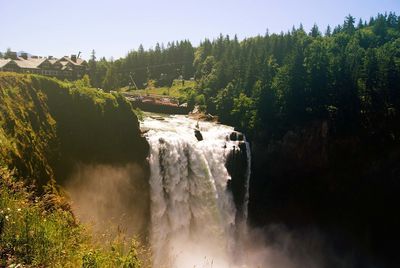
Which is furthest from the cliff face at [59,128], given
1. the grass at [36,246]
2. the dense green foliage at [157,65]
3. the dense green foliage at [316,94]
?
the dense green foliage at [157,65]

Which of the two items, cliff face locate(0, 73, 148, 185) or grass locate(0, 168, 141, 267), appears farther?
cliff face locate(0, 73, 148, 185)

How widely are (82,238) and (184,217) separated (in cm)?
2530

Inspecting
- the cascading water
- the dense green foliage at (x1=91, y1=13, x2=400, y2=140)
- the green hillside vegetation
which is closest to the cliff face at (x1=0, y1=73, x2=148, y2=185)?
the green hillside vegetation

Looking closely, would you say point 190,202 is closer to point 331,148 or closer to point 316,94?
point 331,148

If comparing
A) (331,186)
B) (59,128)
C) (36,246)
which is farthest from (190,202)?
(36,246)

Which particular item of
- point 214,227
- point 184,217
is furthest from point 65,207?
point 214,227

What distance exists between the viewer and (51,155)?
30.8m

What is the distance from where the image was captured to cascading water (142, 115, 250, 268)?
127 ft

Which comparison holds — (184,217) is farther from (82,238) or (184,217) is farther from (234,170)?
(82,238)

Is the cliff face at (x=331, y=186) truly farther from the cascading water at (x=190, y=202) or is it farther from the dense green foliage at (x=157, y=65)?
the dense green foliage at (x=157, y=65)

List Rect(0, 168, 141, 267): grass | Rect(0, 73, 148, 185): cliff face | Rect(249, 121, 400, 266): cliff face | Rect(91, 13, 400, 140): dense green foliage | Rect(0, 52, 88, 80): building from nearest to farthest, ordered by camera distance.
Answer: Rect(0, 168, 141, 267): grass
Rect(0, 73, 148, 185): cliff face
Rect(249, 121, 400, 266): cliff face
Rect(91, 13, 400, 140): dense green foliage
Rect(0, 52, 88, 80): building

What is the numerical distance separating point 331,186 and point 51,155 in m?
38.0

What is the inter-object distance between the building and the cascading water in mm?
42319

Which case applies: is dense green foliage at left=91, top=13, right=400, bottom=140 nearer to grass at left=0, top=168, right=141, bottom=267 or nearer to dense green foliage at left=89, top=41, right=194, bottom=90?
grass at left=0, top=168, right=141, bottom=267
